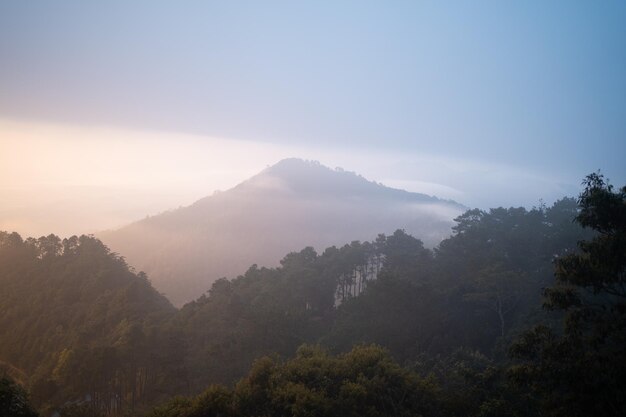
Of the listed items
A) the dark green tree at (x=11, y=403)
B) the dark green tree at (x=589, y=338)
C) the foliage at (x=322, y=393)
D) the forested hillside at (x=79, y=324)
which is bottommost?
the forested hillside at (x=79, y=324)

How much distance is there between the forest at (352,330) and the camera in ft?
34.1

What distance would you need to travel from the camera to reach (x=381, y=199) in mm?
149750

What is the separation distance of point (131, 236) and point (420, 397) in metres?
97.9

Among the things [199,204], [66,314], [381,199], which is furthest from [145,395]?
[381,199]

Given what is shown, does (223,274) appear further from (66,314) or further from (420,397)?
(420,397)

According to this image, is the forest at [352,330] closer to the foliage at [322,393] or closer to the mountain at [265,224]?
the foliage at [322,393]

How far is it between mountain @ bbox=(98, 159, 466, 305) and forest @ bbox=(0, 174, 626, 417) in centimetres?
3085

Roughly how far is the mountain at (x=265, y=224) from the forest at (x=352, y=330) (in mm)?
30849

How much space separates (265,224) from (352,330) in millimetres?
84342

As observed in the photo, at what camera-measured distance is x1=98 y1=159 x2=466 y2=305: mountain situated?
3329 inches

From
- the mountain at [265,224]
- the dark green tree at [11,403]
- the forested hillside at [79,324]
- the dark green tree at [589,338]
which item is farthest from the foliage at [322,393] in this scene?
the mountain at [265,224]

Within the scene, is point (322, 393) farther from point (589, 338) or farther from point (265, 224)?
point (265, 224)

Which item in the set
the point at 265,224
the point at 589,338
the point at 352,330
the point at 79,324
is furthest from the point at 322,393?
the point at 265,224

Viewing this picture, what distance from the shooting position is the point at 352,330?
32.3 m
